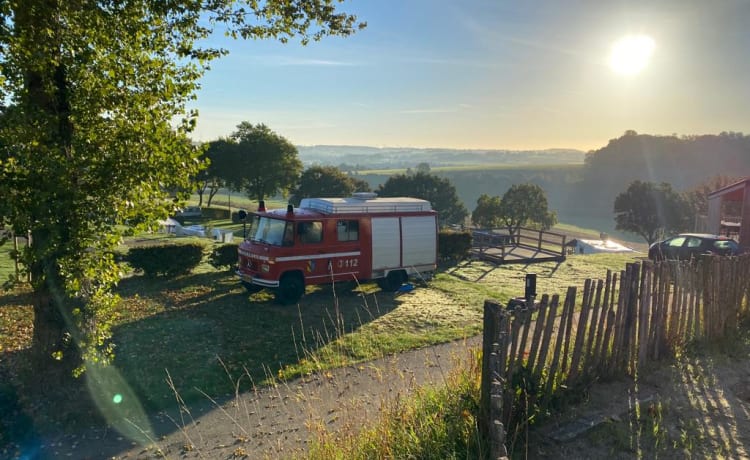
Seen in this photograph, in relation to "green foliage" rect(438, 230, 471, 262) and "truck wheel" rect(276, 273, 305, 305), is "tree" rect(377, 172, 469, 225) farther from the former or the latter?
"truck wheel" rect(276, 273, 305, 305)

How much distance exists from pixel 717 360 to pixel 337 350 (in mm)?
6262

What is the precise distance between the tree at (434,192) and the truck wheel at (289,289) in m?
56.2

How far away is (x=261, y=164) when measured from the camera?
157ft

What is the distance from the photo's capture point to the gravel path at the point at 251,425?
17.6ft

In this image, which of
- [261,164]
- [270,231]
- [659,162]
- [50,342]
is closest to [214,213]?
[261,164]

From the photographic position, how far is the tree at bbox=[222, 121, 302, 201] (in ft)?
157

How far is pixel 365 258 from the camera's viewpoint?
12.9 metres

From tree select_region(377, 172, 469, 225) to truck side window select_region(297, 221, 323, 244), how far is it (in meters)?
55.7

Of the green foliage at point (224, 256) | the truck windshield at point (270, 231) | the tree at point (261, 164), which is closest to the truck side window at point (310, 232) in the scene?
the truck windshield at point (270, 231)

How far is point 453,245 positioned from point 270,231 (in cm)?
1054

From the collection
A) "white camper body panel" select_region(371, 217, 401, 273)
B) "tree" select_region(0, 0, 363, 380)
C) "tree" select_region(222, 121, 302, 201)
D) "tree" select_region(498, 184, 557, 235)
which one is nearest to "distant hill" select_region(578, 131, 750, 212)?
"tree" select_region(498, 184, 557, 235)

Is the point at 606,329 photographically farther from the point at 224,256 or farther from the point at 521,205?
the point at 521,205

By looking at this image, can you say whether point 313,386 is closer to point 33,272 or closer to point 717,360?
point 33,272

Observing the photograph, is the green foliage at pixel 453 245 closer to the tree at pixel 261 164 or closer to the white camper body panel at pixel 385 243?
the white camper body panel at pixel 385 243
